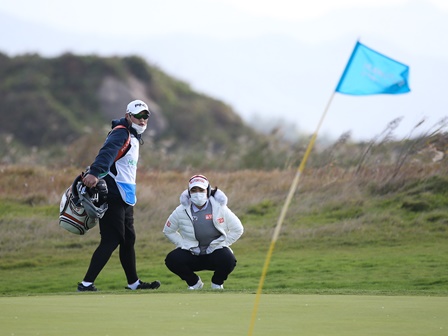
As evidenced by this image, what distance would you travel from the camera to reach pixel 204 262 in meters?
11.1

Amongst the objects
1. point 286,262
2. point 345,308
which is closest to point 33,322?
point 345,308

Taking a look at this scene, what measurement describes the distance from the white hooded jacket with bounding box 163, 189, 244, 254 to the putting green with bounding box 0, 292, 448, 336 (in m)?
1.47

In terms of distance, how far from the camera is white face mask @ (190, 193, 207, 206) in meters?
11.0

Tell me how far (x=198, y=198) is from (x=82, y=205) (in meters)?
1.25

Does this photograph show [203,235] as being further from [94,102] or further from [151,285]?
[94,102]

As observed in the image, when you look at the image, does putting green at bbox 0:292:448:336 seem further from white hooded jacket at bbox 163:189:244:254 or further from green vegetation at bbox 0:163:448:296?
green vegetation at bbox 0:163:448:296

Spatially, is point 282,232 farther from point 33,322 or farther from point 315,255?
point 33,322

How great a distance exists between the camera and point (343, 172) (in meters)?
19.2

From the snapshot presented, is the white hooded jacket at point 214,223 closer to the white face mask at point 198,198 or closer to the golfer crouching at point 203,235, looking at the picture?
the golfer crouching at point 203,235

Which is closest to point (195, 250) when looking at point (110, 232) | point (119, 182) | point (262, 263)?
point (110, 232)

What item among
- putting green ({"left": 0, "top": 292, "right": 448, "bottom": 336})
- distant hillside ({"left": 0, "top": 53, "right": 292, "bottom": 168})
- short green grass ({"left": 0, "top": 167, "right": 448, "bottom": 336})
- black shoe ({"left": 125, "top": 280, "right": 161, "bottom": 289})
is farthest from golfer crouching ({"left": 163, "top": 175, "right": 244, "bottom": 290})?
distant hillside ({"left": 0, "top": 53, "right": 292, "bottom": 168})

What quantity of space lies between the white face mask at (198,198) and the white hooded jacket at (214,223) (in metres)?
0.10

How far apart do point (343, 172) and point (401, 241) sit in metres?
3.14

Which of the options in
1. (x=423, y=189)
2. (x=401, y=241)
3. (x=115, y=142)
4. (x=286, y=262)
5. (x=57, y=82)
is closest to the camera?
(x=115, y=142)
